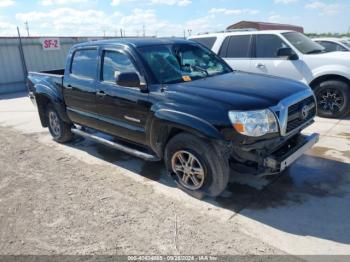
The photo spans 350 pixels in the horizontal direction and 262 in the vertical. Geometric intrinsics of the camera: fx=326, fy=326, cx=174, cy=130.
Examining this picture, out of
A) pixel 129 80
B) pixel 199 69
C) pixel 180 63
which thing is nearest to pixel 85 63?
pixel 129 80

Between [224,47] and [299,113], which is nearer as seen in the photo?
[299,113]

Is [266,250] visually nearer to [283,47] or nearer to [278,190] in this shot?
[278,190]

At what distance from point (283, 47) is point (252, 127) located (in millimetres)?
4648

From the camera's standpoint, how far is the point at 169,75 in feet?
13.4

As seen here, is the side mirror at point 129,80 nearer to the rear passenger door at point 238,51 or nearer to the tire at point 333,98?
the rear passenger door at point 238,51

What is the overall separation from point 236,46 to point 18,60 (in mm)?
11346

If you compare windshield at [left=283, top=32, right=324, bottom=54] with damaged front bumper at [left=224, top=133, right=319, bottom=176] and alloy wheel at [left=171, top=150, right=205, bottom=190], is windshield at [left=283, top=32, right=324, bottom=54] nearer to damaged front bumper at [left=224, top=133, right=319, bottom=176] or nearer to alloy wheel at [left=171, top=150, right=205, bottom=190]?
damaged front bumper at [left=224, top=133, right=319, bottom=176]

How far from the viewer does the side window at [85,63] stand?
487 cm

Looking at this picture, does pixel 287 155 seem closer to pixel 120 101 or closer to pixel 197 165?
pixel 197 165

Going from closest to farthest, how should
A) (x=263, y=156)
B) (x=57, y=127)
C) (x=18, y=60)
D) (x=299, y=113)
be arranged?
(x=263, y=156) → (x=299, y=113) → (x=57, y=127) → (x=18, y=60)

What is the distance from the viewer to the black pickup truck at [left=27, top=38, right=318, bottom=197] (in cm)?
336

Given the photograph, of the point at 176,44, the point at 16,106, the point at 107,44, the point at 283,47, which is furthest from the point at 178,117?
the point at 16,106

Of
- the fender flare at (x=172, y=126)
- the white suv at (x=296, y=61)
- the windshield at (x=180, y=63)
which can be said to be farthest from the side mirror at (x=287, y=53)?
the fender flare at (x=172, y=126)

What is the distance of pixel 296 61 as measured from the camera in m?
7.10
